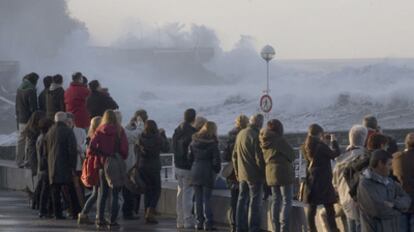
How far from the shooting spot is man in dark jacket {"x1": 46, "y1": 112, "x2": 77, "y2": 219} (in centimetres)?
1560

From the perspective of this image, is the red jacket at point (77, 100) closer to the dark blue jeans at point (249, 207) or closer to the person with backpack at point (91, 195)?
the person with backpack at point (91, 195)

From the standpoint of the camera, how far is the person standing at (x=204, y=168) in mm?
14562

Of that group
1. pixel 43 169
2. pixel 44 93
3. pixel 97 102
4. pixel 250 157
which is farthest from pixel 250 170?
pixel 44 93

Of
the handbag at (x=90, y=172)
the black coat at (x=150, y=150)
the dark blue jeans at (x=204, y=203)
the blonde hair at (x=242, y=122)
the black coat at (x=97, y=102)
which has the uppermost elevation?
the black coat at (x=97, y=102)

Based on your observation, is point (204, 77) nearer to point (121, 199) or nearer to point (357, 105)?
point (357, 105)

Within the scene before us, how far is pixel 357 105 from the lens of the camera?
62.2 meters

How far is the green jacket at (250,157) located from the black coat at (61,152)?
2.57 meters

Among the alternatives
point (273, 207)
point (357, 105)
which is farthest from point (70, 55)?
point (273, 207)

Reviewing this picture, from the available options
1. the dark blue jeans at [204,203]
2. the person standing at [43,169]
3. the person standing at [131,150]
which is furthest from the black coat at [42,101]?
the dark blue jeans at [204,203]

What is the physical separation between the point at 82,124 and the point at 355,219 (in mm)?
7775

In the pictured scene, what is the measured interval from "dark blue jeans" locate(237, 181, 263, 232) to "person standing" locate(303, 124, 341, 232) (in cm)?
96

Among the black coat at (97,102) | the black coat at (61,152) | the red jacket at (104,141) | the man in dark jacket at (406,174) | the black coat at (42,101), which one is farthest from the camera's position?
the black coat at (42,101)

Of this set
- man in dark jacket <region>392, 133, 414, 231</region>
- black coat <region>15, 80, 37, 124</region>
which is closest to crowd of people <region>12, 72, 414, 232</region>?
man in dark jacket <region>392, 133, 414, 231</region>

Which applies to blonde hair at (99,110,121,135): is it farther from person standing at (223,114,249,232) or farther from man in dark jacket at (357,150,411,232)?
man in dark jacket at (357,150,411,232)
